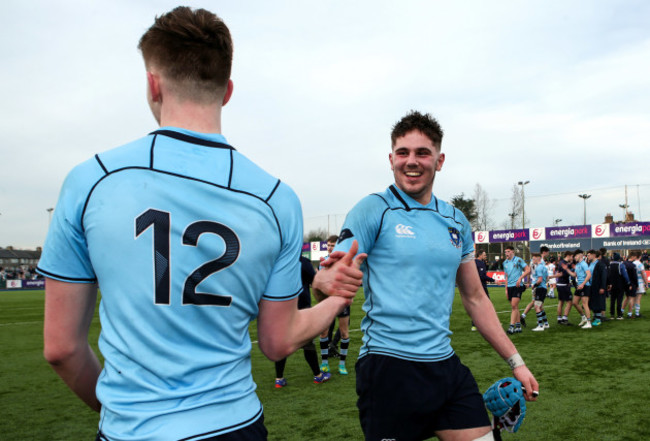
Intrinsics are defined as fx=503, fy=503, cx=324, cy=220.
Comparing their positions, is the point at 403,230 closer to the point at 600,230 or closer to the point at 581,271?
the point at 581,271

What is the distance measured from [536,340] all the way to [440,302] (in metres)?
9.76

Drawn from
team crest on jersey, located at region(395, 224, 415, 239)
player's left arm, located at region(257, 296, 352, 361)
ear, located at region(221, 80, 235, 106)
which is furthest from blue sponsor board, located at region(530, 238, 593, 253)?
ear, located at region(221, 80, 235, 106)

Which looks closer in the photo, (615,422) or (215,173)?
(215,173)

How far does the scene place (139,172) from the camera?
1313 millimetres

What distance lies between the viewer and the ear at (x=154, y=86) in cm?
146

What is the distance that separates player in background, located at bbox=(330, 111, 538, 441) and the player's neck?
1.16m

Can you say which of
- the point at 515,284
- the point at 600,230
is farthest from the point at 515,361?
the point at 600,230

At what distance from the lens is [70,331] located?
137cm

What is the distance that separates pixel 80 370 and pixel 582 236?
38.8 metres

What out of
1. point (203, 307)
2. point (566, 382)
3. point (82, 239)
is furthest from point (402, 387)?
point (566, 382)

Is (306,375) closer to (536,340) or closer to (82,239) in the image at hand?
(536,340)

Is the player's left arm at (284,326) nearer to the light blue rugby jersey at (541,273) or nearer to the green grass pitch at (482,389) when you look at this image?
the green grass pitch at (482,389)

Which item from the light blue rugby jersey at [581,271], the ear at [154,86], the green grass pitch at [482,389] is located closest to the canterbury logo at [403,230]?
the ear at [154,86]

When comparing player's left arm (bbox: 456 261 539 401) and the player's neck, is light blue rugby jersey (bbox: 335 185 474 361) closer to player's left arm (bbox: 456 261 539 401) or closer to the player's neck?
player's left arm (bbox: 456 261 539 401)
